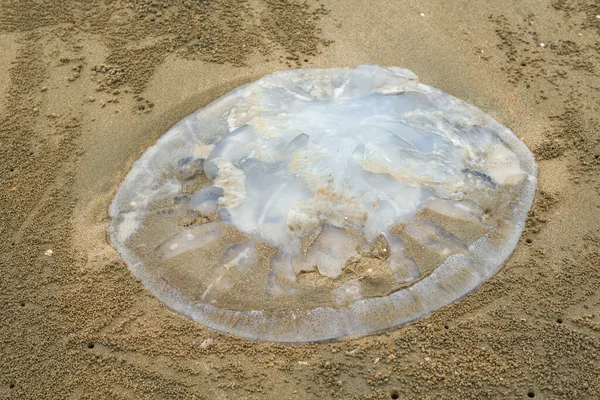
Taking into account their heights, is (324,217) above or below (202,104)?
above

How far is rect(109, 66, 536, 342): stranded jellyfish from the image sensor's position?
3811 mm

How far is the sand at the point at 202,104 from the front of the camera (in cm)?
350

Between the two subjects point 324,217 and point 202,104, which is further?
point 202,104

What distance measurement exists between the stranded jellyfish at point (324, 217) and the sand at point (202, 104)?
0.15 m

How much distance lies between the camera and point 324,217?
156 inches

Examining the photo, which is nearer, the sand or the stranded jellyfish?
the sand

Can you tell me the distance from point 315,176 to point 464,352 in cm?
153

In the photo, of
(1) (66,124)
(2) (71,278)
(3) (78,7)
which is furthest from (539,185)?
(3) (78,7)

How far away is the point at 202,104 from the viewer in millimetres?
5223

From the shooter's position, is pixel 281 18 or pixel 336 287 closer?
pixel 336 287

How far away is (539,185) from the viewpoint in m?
4.45

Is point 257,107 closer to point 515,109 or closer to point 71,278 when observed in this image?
point 71,278

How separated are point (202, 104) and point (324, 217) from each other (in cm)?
192

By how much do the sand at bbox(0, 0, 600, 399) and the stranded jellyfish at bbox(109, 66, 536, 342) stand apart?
0.15 meters
